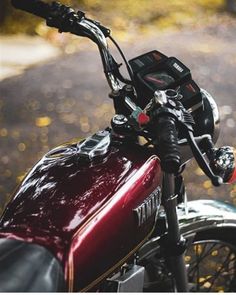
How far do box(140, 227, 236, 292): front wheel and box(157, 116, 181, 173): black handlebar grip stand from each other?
2.08ft

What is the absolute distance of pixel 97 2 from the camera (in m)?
5.29

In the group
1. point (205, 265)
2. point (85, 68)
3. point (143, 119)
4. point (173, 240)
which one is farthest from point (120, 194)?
point (85, 68)

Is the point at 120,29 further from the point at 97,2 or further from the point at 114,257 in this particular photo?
the point at 114,257

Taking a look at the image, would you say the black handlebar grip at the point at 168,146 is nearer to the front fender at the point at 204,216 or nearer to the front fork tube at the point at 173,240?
the front fork tube at the point at 173,240

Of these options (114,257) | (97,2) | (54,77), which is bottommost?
(114,257)

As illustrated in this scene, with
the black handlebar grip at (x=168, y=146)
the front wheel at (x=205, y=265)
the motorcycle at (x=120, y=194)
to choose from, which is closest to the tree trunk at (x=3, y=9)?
the front wheel at (x=205, y=265)

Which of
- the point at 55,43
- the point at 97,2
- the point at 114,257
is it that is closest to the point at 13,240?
the point at 114,257

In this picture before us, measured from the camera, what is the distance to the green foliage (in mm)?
5062

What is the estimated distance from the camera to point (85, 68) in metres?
4.69

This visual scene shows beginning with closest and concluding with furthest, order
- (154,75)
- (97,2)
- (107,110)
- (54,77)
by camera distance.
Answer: (154,75) → (107,110) → (54,77) → (97,2)

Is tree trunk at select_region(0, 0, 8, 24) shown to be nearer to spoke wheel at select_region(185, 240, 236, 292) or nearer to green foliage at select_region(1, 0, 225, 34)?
green foliage at select_region(1, 0, 225, 34)

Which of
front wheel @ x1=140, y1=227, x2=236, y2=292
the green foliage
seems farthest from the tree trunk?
front wheel @ x1=140, y1=227, x2=236, y2=292

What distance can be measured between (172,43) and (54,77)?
0.92 metres

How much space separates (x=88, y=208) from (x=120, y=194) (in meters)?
0.10
